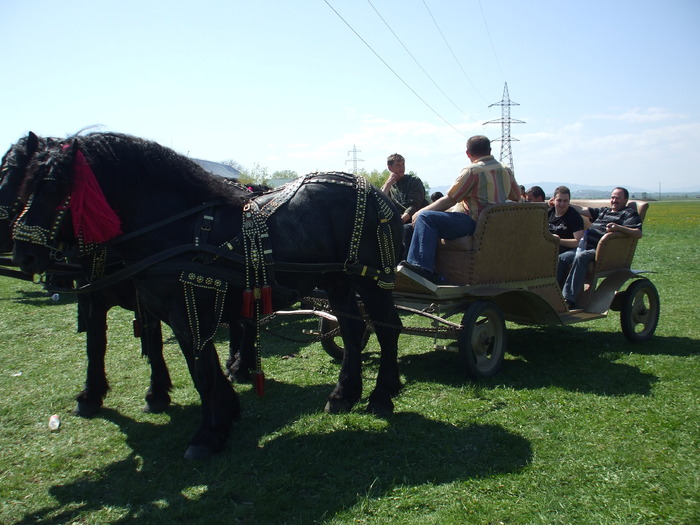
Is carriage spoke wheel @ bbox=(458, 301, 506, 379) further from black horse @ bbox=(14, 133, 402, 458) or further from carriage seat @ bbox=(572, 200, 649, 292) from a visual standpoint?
carriage seat @ bbox=(572, 200, 649, 292)

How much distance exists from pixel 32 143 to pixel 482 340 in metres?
4.07

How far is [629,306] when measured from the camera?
21.3ft

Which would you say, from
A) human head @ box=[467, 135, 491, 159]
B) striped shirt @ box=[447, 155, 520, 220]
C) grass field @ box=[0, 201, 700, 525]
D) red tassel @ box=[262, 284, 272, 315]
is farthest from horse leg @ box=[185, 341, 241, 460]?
human head @ box=[467, 135, 491, 159]

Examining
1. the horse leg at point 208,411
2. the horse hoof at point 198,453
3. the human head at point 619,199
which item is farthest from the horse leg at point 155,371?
the human head at point 619,199

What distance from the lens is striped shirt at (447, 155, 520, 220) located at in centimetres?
522

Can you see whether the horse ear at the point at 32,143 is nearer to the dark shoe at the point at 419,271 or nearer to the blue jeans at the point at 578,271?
the dark shoe at the point at 419,271

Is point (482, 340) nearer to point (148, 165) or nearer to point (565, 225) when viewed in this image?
point (565, 225)

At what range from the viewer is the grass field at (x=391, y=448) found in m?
3.17

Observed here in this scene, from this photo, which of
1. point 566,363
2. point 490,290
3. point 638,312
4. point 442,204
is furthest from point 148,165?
point 638,312

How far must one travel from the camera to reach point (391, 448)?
3924 mm

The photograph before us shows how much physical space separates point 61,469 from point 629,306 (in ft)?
19.2

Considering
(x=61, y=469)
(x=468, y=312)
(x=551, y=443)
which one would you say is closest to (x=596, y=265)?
(x=468, y=312)

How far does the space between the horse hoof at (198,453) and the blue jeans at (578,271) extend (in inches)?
172

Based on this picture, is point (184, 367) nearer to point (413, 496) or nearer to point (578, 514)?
point (413, 496)
